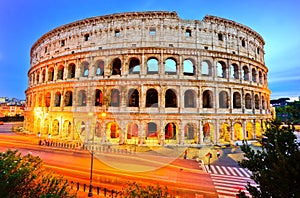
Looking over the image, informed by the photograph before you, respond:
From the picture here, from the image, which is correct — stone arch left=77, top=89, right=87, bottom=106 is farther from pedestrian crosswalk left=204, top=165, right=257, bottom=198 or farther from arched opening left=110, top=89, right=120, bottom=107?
pedestrian crosswalk left=204, top=165, right=257, bottom=198

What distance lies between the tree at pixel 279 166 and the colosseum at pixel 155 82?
16207mm

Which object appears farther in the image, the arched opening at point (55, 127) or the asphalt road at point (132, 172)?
the arched opening at point (55, 127)

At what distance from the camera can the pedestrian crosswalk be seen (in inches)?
439

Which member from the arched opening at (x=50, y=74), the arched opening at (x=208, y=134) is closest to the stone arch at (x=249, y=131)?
the arched opening at (x=208, y=134)

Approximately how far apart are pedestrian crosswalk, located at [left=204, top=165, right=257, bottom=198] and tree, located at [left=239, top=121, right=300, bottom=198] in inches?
238

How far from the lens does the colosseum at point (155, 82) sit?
2283 cm

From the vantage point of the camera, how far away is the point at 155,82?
2286cm

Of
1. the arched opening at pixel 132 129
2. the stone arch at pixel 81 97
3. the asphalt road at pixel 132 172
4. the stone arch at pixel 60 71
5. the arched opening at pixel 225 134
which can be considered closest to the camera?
the asphalt road at pixel 132 172

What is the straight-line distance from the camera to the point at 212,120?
76.2ft

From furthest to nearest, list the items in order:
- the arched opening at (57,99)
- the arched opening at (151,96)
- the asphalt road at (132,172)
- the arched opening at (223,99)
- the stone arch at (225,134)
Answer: the arched opening at (57,99), the arched opening at (151,96), the stone arch at (225,134), the arched opening at (223,99), the asphalt road at (132,172)

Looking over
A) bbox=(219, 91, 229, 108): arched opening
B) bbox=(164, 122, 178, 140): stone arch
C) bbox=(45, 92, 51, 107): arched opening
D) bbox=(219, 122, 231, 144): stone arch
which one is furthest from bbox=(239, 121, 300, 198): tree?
bbox=(45, 92, 51, 107): arched opening

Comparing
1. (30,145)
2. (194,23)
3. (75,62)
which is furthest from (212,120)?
(30,145)

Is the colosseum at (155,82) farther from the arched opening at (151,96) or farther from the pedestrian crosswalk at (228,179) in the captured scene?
the pedestrian crosswalk at (228,179)

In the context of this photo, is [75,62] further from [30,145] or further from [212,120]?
[212,120]
